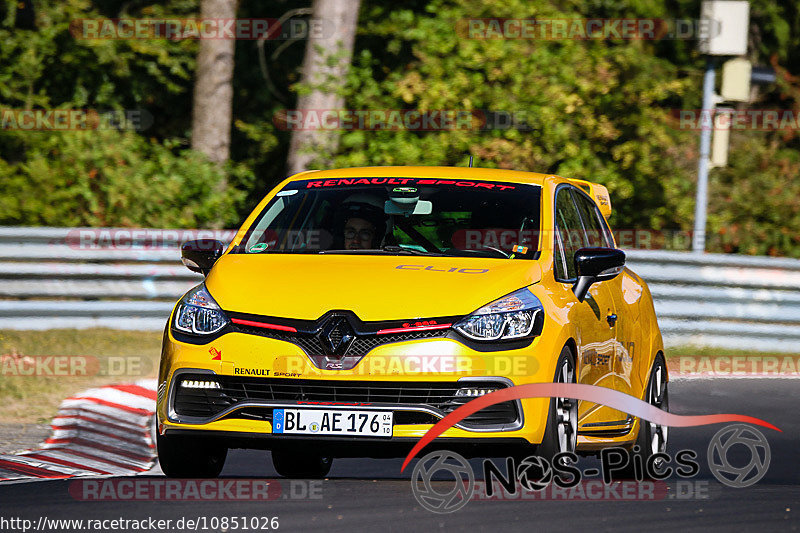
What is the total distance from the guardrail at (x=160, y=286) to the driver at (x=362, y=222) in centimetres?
680

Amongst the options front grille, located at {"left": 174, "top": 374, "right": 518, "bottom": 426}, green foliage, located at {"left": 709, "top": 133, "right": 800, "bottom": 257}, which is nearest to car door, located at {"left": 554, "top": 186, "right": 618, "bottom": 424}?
front grille, located at {"left": 174, "top": 374, "right": 518, "bottom": 426}

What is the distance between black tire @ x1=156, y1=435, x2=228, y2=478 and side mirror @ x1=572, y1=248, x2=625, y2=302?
6.59 ft

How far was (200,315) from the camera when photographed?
7.15 meters

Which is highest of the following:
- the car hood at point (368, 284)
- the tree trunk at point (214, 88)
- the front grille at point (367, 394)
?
the tree trunk at point (214, 88)

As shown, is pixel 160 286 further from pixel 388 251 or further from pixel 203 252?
pixel 388 251

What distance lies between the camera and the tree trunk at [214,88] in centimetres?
2183

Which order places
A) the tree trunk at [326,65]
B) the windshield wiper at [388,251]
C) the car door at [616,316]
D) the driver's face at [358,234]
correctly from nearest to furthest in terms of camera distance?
the windshield wiper at [388,251] → the driver's face at [358,234] → the car door at [616,316] → the tree trunk at [326,65]

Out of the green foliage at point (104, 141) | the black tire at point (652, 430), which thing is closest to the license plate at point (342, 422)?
the black tire at point (652, 430)

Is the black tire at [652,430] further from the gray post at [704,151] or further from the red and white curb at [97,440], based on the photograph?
the gray post at [704,151]

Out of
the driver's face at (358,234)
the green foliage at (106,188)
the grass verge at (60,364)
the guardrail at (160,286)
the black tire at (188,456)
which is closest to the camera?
the black tire at (188,456)

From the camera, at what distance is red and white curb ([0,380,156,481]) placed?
28.5ft

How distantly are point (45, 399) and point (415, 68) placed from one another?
461 inches

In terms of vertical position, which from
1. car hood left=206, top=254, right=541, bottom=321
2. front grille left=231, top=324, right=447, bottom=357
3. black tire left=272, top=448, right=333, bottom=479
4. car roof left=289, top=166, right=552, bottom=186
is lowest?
black tire left=272, top=448, right=333, bottom=479

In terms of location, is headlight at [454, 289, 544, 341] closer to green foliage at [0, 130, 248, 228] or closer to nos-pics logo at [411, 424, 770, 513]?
nos-pics logo at [411, 424, 770, 513]
